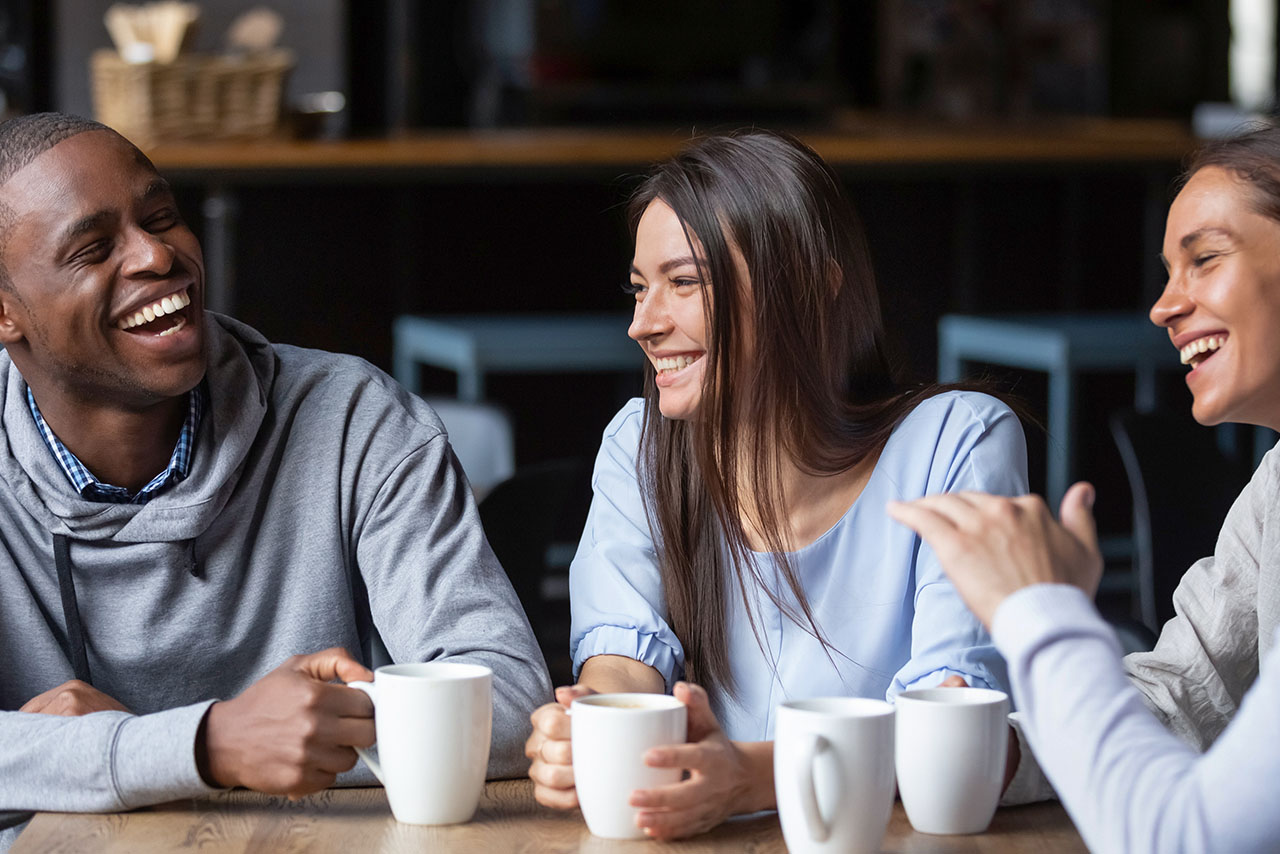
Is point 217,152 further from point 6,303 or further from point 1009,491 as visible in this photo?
point 1009,491

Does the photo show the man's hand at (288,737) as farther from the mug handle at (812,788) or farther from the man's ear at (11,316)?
the man's ear at (11,316)

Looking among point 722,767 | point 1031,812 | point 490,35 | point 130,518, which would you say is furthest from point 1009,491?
point 490,35

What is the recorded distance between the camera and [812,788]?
0.89 meters

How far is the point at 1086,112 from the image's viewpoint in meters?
6.34

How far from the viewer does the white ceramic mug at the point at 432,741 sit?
38.3 inches

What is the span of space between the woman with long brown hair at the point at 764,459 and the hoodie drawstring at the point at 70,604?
17.0 inches

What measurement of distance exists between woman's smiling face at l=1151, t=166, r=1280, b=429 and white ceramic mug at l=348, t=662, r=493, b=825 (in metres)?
0.62

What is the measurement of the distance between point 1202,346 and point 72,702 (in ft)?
2.98

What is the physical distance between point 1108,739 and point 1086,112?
235 inches

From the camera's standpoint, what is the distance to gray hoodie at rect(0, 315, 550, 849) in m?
1.32

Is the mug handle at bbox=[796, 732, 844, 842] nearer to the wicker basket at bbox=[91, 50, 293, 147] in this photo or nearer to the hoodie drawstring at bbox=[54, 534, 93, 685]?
the hoodie drawstring at bbox=[54, 534, 93, 685]

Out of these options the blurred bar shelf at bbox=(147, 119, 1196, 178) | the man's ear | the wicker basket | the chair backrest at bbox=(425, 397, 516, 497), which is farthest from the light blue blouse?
the wicker basket

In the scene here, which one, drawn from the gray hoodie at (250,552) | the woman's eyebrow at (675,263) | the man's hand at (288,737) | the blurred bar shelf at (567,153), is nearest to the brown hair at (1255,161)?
the woman's eyebrow at (675,263)

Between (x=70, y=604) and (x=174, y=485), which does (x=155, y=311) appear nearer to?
(x=174, y=485)
